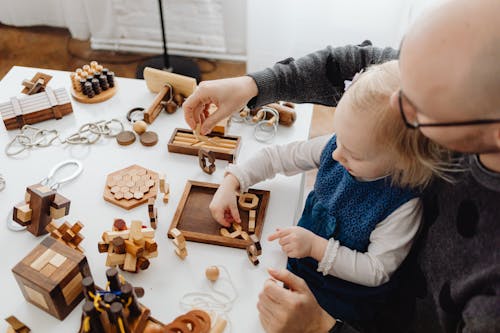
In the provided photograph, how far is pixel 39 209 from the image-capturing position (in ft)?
2.95

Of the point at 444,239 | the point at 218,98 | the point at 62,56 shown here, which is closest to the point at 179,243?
→ the point at 218,98

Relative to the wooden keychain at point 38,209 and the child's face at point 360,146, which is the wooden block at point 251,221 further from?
the wooden keychain at point 38,209

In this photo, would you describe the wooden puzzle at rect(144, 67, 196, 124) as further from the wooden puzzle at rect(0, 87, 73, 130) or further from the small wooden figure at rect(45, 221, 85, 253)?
the small wooden figure at rect(45, 221, 85, 253)

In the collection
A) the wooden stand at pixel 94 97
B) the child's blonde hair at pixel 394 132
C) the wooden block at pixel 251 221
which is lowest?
the wooden block at pixel 251 221

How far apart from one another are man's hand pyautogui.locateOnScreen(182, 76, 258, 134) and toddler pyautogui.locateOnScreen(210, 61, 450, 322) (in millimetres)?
119

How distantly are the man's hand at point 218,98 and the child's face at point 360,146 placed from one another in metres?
0.28

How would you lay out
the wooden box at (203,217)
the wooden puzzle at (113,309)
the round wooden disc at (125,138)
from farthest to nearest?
the round wooden disc at (125,138)
the wooden box at (203,217)
the wooden puzzle at (113,309)

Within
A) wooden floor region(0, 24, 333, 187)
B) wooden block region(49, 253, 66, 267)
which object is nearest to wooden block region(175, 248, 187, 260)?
wooden block region(49, 253, 66, 267)

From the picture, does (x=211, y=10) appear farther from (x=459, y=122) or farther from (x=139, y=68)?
(x=459, y=122)

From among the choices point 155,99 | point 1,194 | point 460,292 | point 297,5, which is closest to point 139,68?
point 297,5

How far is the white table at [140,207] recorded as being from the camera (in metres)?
0.84

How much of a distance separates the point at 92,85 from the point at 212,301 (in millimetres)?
697

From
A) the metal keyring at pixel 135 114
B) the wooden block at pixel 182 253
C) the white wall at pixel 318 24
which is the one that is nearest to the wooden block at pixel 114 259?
the wooden block at pixel 182 253

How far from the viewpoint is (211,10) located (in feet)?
7.38
